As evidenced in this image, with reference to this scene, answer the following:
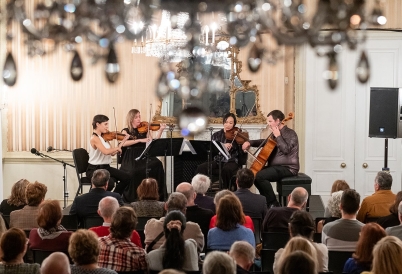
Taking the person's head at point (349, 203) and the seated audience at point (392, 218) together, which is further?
the seated audience at point (392, 218)

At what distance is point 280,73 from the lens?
38.8ft

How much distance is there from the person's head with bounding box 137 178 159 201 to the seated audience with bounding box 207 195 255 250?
1.22 metres

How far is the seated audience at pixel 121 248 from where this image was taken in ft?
17.9

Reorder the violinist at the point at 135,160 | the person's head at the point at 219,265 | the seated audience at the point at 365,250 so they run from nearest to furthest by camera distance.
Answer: the person's head at the point at 219,265
the seated audience at the point at 365,250
the violinist at the point at 135,160

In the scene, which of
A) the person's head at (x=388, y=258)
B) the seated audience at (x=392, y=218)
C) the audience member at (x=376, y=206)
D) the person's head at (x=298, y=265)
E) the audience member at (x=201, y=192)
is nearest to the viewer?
the person's head at (x=298, y=265)

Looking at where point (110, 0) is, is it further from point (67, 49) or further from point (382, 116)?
point (382, 116)

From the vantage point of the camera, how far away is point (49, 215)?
6.00m

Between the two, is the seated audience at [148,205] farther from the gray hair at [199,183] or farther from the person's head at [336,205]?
the person's head at [336,205]

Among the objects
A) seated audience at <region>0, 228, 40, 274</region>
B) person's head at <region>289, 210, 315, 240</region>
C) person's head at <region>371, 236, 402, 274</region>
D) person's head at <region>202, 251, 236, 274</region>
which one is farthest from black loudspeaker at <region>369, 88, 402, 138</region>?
seated audience at <region>0, 228, 40, 274</region>

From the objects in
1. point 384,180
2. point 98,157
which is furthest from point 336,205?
point 98,157

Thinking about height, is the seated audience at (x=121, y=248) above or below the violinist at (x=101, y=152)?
below

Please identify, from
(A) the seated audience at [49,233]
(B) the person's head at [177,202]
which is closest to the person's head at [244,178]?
(B) the person's head at [177,202]

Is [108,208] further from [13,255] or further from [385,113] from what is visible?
[385,113]

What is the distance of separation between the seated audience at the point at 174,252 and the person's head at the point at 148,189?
1803 mm
